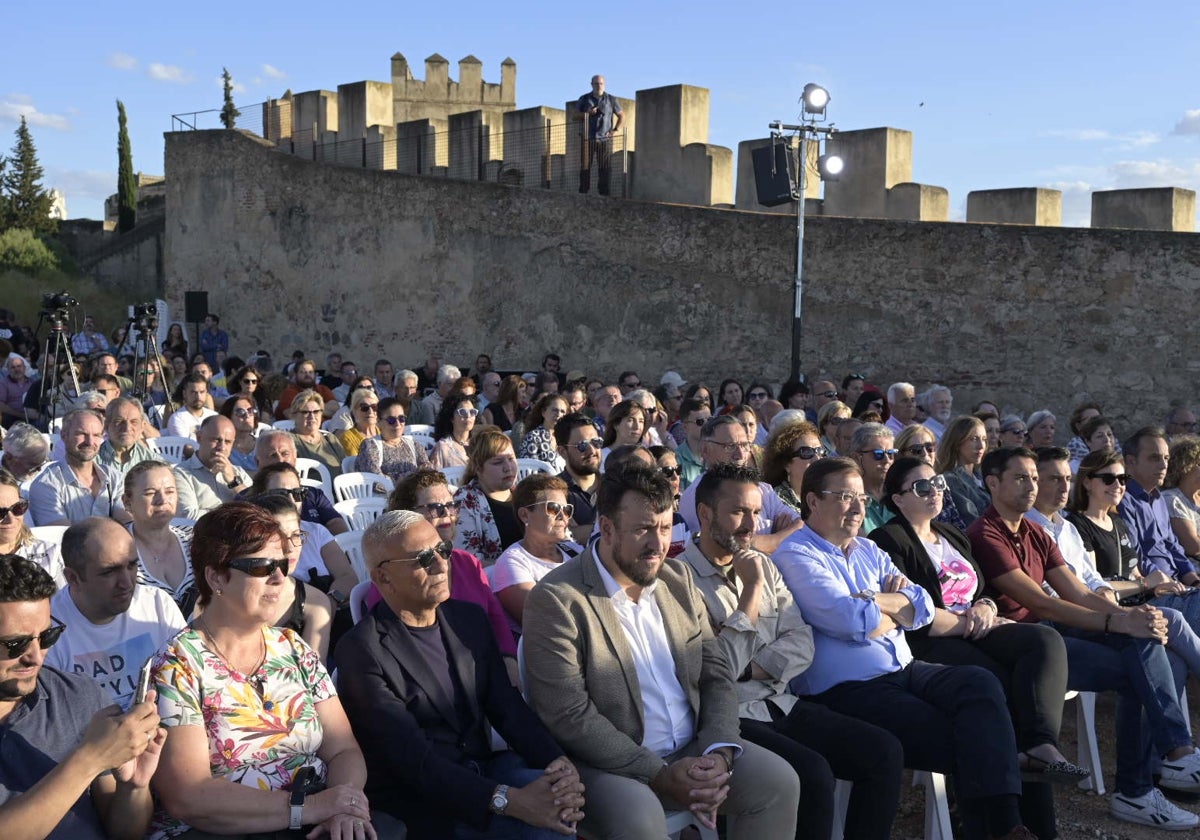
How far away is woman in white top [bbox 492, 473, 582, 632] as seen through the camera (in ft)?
14.8

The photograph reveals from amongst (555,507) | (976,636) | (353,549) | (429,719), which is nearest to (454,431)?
(353,549)

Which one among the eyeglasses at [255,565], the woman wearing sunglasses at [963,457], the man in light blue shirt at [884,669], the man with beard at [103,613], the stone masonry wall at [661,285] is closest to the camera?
the eyeglasses at [255,565]

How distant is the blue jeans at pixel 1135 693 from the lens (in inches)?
185

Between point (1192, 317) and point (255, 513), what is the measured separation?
11.7m

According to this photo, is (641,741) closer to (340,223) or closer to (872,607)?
(872,607)

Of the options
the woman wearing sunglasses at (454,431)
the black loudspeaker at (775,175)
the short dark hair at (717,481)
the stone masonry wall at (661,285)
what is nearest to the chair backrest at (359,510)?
the woman wearing sunglasses at (454,431)

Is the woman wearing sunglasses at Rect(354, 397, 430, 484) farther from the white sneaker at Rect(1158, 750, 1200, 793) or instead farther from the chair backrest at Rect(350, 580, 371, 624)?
the white sneaker at Rect(1158, 750, 1200, 793)

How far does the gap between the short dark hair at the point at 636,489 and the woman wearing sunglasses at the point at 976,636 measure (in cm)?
136

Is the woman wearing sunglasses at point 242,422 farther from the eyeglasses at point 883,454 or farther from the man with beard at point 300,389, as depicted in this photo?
the eyeglasses at point 883,454

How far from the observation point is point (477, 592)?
4152 millimetres

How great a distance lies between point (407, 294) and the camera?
1862 cm

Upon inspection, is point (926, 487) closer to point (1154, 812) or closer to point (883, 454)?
point (883, 454)

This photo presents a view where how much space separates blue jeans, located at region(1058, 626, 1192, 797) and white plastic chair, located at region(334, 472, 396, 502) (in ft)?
12.3

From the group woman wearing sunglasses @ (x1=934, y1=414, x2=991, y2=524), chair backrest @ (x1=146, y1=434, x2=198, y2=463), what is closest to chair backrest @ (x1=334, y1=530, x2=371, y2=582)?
chair backrest @ (x1=146, y1=434, x2=198, y2=463)
